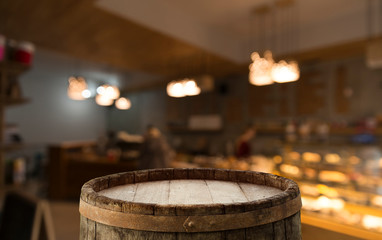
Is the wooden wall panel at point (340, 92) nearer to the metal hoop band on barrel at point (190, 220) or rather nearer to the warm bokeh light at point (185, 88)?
the warm bokeh light at point (185, 88)

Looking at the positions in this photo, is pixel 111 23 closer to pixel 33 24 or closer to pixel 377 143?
pixel 33 24

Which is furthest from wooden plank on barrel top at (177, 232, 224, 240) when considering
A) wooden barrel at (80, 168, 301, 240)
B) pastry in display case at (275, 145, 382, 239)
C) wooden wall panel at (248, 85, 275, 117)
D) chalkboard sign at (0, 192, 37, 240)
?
wooden wall panel at (248, 85, 275, 117)

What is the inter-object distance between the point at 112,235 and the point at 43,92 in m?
10.2

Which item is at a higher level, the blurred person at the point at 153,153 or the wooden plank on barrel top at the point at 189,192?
the wooden plank on barrel top at the point at 189,192

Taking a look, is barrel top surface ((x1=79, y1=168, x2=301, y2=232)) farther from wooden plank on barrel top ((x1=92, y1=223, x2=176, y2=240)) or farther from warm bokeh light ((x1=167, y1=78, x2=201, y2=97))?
warm bokeh light ((x1=167, y1=78, x2=201, y2=97))

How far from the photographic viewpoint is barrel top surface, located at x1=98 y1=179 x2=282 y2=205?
0.68m

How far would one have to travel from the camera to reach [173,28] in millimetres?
4344

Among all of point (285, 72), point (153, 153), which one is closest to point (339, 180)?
point (285, 72)

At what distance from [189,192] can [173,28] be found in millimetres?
4000

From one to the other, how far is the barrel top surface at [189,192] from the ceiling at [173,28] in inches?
119

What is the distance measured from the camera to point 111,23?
12.4 feet

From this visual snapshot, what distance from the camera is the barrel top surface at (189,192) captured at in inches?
26.8

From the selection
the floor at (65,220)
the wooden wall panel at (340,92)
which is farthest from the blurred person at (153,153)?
the wooden wall panel at (340,92)

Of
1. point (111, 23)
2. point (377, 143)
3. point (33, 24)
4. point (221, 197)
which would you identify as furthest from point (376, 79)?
point (33, 24)
